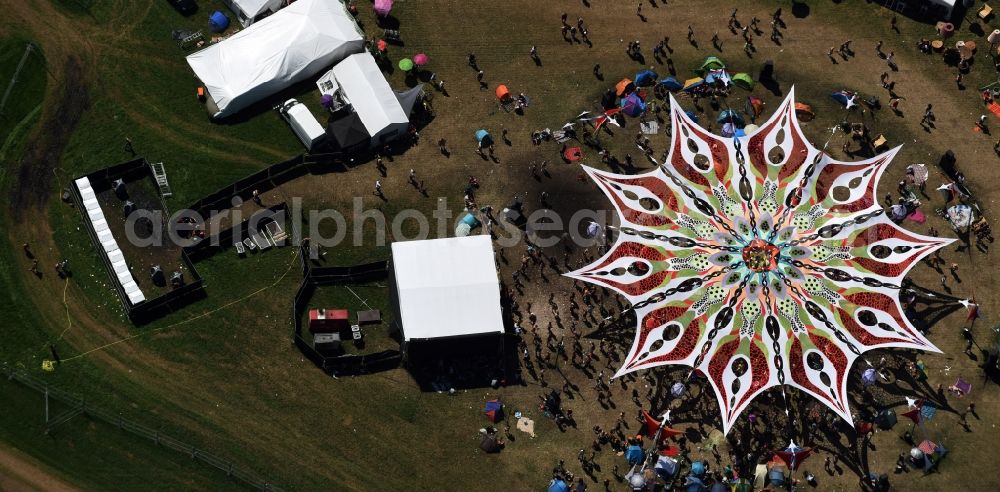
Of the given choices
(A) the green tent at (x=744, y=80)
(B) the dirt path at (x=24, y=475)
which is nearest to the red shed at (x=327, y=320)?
(B) the dirt path at (x=24, y=475)

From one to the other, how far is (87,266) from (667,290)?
39.3 m

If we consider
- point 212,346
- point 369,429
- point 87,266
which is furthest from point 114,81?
point 369,429

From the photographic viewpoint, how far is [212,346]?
2987 inches

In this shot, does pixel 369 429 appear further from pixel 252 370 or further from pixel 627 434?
pixel 627 434

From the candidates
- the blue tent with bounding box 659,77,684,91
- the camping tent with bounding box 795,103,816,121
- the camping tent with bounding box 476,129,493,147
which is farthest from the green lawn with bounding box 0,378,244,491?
the camping tent with bounding box 795,103,816,121

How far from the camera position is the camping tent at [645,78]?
85.8 metres

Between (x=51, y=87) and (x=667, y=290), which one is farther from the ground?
(x=51, y=87)

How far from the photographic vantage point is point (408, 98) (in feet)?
271

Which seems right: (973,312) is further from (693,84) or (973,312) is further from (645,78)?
(645,78)

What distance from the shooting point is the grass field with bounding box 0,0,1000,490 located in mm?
74062

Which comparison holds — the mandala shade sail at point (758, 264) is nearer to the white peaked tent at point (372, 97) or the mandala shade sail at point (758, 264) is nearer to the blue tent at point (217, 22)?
the white peaked tent at point (372, 97)

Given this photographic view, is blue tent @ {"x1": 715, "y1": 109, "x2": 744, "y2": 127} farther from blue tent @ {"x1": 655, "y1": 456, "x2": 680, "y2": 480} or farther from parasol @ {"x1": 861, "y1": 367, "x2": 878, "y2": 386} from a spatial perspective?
blue tent @ {"x1": 655, "y1": 456, "x2": 680, "y2": 480}

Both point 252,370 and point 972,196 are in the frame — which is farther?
point 972,196

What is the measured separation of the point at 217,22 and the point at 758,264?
43162 mm
